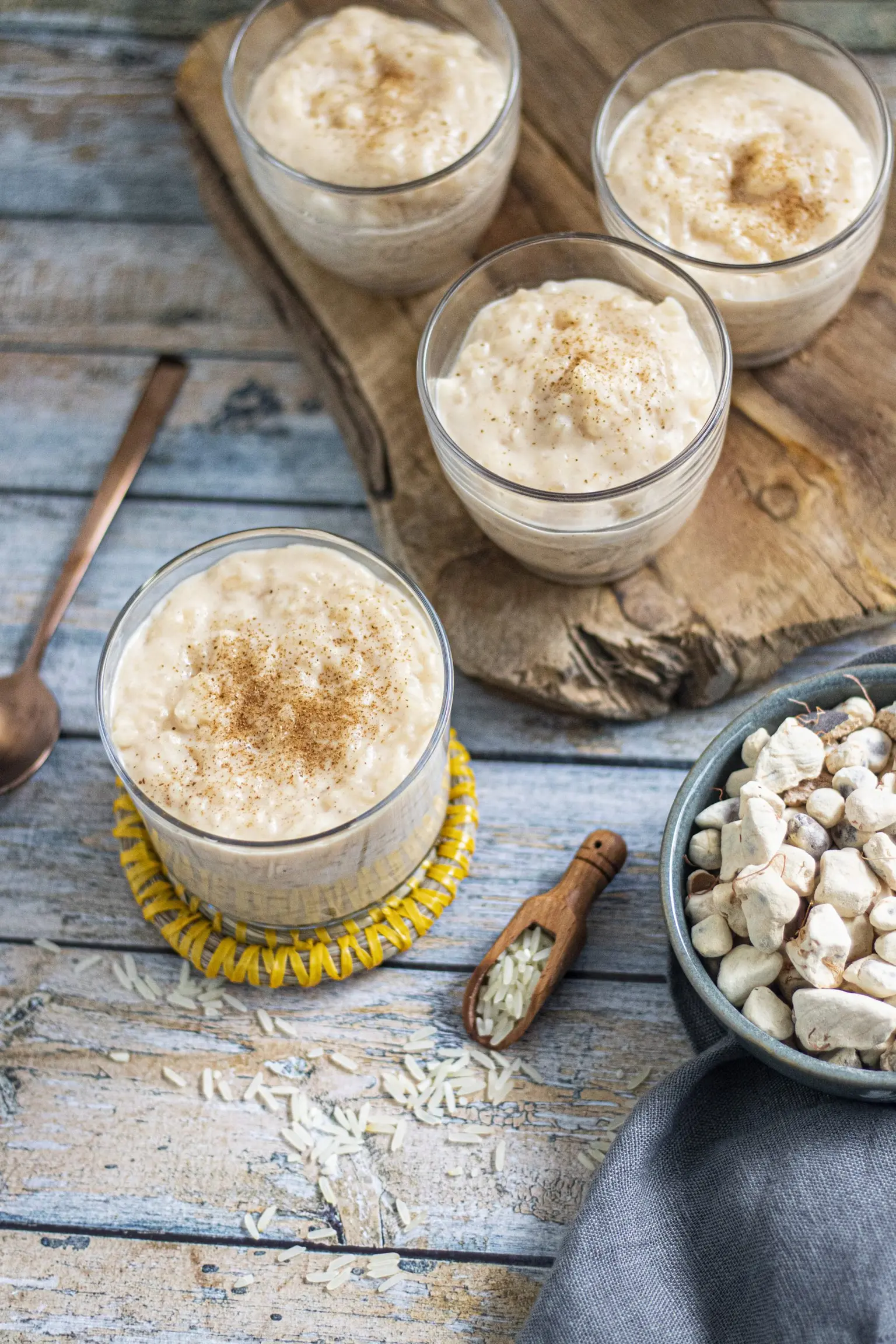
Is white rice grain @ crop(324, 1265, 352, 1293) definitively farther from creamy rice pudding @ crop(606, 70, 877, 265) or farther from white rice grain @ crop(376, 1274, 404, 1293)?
creamy rice pudding @ crop(606, 70, 877, 265)

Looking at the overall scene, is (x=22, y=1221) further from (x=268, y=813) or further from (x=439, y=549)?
(x=439, y=549)

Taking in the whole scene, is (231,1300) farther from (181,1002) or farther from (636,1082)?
(636,1082)

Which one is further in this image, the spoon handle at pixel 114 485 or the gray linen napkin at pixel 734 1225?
the spoon handle at pixel 114 485

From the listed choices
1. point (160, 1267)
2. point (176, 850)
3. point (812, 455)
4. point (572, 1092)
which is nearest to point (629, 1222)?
point (572, 1092)

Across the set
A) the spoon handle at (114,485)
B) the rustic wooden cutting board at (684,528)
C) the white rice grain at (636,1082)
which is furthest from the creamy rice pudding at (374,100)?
the white rice grain at (636,1082)

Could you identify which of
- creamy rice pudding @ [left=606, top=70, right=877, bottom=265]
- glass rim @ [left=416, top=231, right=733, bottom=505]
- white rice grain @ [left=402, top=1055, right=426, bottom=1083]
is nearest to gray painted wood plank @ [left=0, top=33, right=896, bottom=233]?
creamy rice pudding @ [left=606, top=70, right=877, bottom=265]

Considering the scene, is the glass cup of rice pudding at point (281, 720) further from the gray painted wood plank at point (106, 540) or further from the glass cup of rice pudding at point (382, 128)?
the glass cup of rice pudding at point (382, 128)
